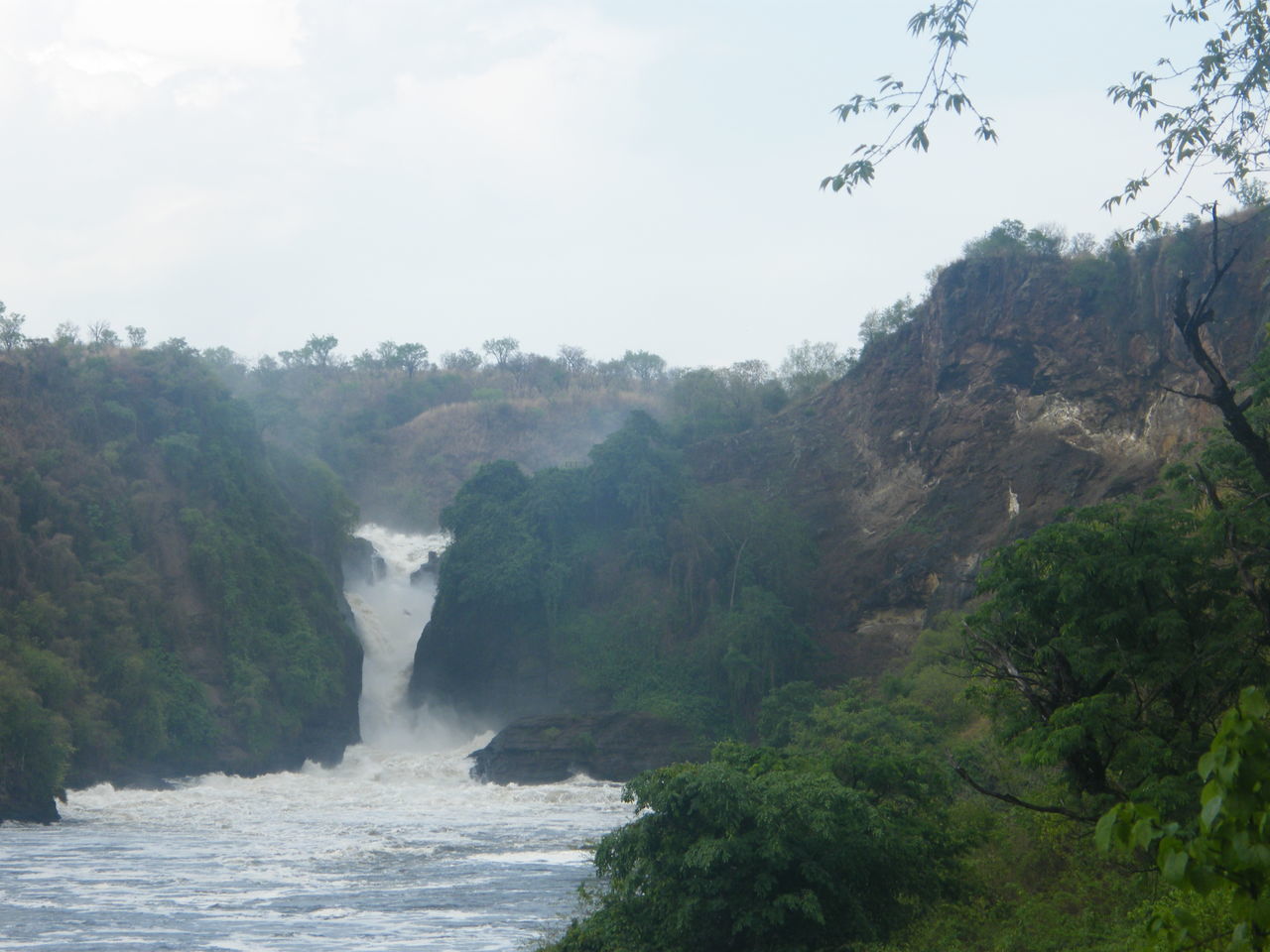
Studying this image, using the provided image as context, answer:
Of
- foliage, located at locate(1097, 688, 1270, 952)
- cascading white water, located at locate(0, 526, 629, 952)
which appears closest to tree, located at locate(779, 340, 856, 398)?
cascading white water, located at locate(0, 526, 629, 952)

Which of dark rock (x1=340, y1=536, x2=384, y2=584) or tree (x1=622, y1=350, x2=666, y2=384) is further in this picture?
tree (x1=622, y1=350, x2=666, y2=384)

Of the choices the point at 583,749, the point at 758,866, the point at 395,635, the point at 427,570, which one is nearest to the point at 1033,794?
the point at 758,866

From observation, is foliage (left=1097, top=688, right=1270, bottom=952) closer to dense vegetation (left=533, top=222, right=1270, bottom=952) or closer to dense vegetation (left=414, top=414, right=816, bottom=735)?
dense vegetation (left=533, top=222, right=1270, bottom=952)

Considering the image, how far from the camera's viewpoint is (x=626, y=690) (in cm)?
5344

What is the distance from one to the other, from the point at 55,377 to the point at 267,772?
2063 centimetres

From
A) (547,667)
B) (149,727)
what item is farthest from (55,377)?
(547,667)

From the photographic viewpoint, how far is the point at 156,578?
50.9 m

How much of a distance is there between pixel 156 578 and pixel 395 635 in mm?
15790

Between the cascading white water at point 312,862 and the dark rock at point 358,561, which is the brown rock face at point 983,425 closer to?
the cascading white water at point 312,862

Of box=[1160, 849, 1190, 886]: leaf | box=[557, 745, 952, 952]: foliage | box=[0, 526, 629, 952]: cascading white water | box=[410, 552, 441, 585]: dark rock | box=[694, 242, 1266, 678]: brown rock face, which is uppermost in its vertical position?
box=[694, 242, 1266, 678]: brown rock face

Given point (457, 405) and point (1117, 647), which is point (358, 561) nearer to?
point (457, 405)

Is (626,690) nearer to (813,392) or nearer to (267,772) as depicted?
(267,772)

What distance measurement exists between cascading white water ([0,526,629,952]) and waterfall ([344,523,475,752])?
11.1 feet

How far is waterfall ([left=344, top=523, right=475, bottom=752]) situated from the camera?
57188 millimetres
